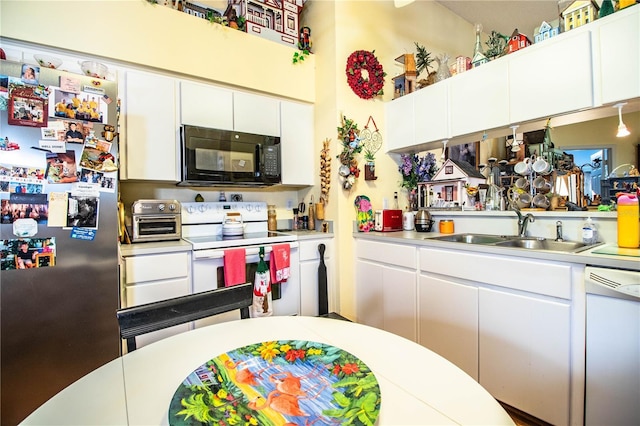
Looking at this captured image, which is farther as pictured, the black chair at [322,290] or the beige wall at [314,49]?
the black chair at [322,290]

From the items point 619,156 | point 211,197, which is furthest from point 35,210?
point 619,156

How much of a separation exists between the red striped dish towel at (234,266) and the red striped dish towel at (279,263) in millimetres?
229

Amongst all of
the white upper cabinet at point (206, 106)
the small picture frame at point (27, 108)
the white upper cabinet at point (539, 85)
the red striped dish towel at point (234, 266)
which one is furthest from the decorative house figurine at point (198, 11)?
the red striped dish towel at point (234, 266)

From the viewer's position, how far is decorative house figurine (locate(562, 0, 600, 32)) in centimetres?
161

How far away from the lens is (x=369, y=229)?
2633 millimetres

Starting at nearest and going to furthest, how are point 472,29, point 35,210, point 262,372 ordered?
point 262,372, point 35,210, point 472,29

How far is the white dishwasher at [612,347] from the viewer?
1.18 meters

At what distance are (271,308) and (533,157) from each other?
2.27 meters

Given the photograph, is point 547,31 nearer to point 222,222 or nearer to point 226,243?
point 226,243

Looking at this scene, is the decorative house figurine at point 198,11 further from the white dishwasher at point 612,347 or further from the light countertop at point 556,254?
the white dishwasher at point 612,347

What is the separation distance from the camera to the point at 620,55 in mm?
1491

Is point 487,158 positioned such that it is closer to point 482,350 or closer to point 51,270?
point 482,350

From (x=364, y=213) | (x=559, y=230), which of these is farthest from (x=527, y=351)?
(x=364, y=213)

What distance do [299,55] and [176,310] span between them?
8.43 feet
